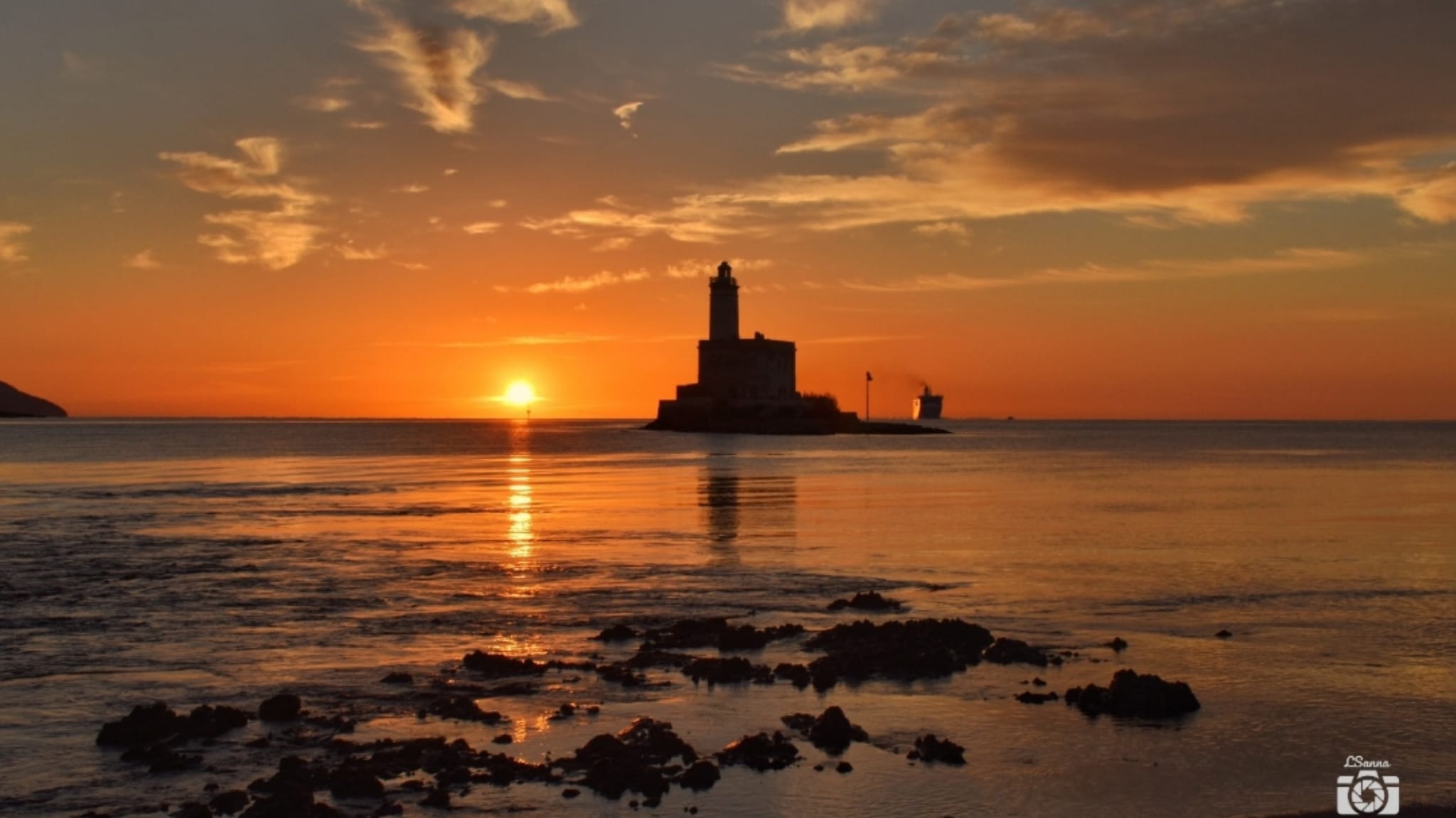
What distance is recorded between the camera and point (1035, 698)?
49.6 feet

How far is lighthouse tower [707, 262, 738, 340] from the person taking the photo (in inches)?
5330

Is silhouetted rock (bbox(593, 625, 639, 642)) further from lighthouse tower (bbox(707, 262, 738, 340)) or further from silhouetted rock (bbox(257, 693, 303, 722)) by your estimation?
lighthouse tower (bbox(707, 262, 738, 340))

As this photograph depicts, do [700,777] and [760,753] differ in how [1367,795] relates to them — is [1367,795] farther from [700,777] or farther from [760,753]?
[700,777]

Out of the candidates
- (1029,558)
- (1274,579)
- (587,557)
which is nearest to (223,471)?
(587,557)

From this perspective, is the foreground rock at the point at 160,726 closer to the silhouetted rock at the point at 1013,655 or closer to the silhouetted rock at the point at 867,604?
the silhouetted rock at the point at 1013,655

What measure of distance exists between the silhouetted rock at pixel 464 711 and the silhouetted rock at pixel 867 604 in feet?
28.7

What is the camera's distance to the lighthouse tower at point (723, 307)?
444 feet

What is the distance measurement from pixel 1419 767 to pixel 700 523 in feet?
91.1

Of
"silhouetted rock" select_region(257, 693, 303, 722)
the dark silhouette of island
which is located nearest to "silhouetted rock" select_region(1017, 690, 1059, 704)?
"silhouetted rock" select_region(257, 693, 303, 722)

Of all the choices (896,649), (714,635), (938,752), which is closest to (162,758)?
(938,752)

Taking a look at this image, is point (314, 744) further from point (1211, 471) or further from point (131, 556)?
point (1211, 471)

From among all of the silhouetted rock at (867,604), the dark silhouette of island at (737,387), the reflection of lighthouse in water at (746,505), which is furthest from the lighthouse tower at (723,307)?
the silhouetted rock at (867,604)

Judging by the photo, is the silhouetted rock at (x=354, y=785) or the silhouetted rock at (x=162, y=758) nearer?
the silhouetted rock at (x=354, y=785)

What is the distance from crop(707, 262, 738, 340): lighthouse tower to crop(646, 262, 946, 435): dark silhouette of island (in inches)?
3.1
